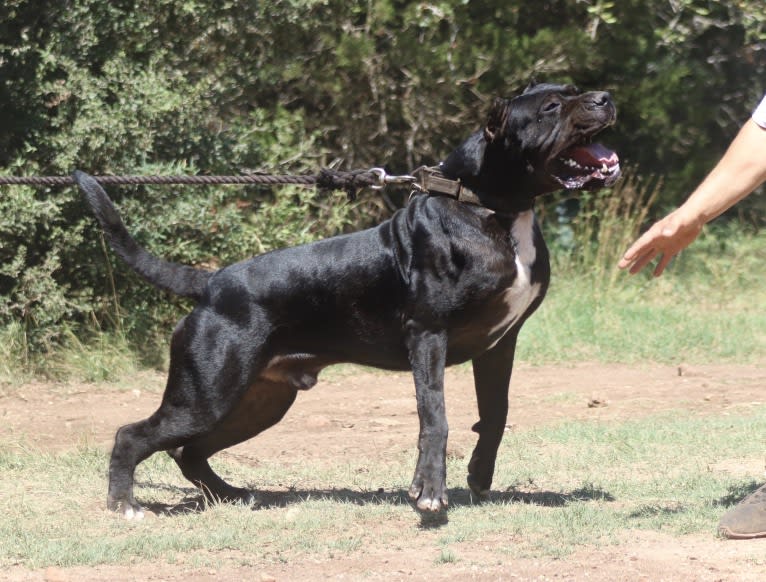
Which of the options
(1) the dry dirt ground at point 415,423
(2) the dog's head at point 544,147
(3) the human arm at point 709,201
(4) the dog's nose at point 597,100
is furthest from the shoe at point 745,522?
(4) the dog's nose at point 597,100

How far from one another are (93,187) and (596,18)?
7.16 metres

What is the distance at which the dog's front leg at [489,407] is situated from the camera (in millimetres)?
5375

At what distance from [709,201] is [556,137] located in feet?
2.95

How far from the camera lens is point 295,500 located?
18.1 ft

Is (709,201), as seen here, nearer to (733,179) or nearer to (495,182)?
(733,179)

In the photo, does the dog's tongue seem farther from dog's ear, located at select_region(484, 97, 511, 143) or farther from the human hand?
the human hand

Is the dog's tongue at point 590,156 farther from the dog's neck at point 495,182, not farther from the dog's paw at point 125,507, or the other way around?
the dog's paw at point 125,507

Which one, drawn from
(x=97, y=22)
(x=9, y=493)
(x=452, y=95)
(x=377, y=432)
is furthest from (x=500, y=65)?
(x=9, y=493)

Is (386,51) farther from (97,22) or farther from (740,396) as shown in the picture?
(740,396)

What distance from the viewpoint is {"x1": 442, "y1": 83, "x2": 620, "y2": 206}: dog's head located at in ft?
16.1

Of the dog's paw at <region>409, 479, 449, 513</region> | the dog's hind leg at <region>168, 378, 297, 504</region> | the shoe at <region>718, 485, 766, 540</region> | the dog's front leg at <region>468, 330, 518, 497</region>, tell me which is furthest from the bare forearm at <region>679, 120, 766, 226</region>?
the dog's hind leg at <region>168, 378, 297, 504</region>

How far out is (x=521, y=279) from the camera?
194 inches

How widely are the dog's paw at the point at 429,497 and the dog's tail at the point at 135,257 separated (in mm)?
1350

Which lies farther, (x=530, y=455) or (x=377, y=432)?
(x=377, y=432)
